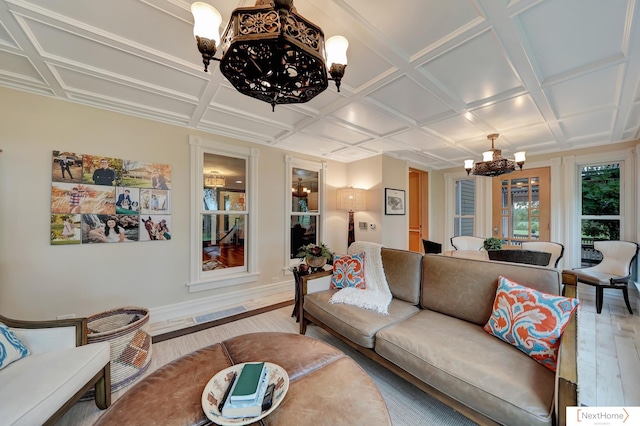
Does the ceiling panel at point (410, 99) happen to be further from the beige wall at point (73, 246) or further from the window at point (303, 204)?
the beige wall at point (73, 246)

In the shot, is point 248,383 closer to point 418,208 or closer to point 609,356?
point 609,356

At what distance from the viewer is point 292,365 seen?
4.29 ft

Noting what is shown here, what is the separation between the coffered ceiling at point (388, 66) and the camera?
1.37 meters

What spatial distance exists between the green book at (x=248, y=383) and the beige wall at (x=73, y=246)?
2.34m

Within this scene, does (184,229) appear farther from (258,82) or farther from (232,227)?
(258,82)

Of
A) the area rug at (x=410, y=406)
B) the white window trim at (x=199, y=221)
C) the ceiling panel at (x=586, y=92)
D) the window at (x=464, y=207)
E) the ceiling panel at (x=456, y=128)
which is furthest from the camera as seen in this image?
the window at (x=464, y=207)

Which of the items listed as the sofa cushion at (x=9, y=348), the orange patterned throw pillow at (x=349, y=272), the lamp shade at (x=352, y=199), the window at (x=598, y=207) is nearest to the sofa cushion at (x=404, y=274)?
the orange patterned throw pillow at (x=349, y=272)

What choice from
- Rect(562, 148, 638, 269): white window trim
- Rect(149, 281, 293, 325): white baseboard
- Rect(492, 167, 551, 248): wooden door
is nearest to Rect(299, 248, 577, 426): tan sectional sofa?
Rect(149, 281, 293, 325): white baseboard

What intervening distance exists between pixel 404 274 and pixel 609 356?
1.94 m

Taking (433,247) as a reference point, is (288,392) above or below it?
below

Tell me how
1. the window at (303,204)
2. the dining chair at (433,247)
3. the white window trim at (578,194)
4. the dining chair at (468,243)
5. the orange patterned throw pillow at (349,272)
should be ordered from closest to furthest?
the orange patterned throw pillow at (349,272)
the dining chair at (433,247)
the white window trim at (578,194)
the dining chair at (468,243)
the window at (303,204)

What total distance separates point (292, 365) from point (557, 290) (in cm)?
179

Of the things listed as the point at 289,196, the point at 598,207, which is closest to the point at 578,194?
the point at 598,207

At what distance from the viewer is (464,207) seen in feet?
17.9
